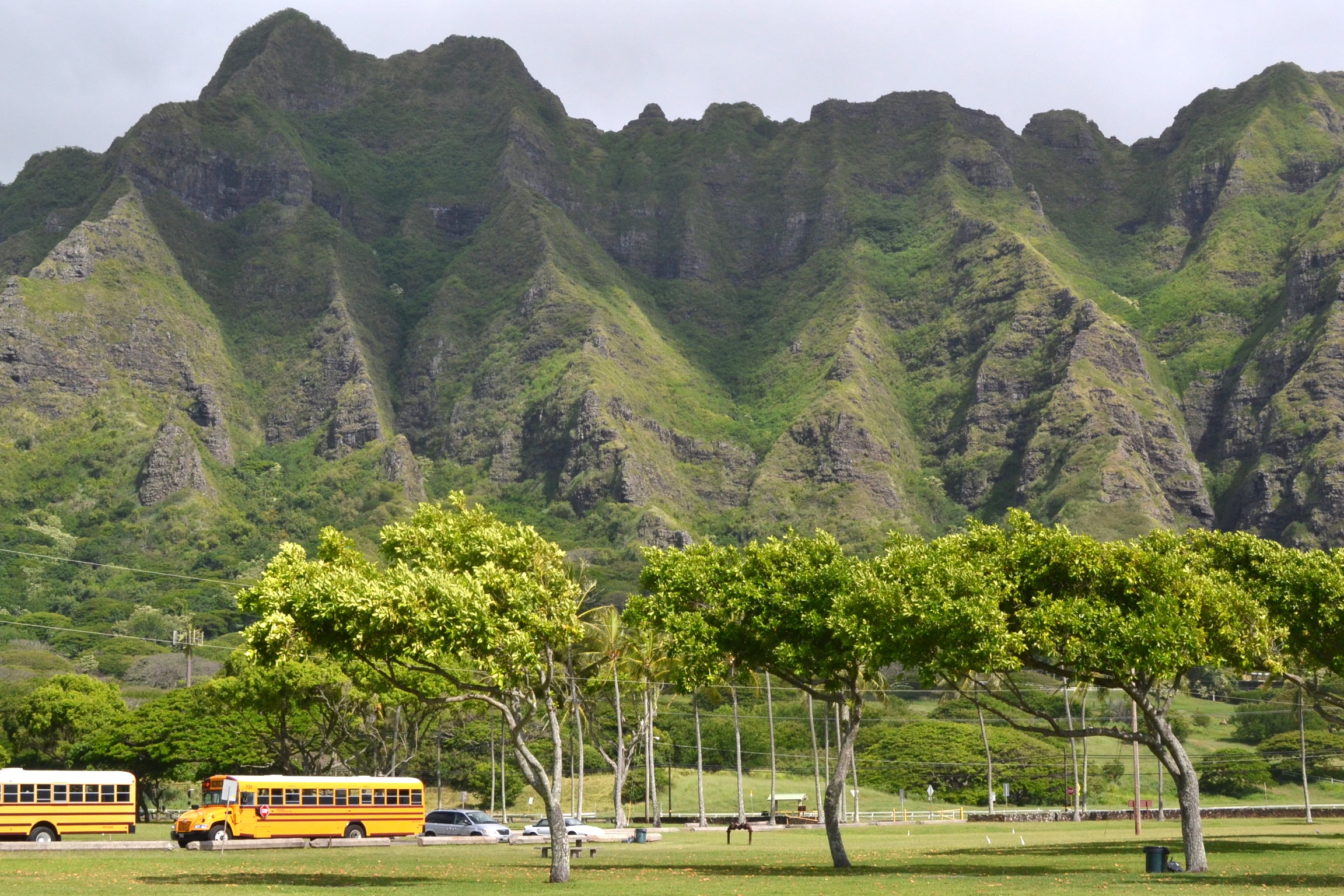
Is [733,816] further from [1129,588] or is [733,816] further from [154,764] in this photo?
[1129,588]

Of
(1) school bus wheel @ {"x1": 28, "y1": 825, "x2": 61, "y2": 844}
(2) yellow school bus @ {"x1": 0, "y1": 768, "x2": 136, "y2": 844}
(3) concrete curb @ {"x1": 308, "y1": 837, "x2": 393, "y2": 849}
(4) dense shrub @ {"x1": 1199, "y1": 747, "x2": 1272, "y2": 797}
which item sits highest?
(2) yellow school bus @ {"x1": 0, "y1": 768, "x2": 136, "y2": 844}

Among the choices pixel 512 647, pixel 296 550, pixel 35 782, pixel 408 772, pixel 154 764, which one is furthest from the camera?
pixel 408 772

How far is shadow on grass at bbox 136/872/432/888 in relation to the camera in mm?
45969

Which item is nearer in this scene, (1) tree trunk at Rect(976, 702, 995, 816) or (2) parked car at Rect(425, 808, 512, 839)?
(2) parked car at Rect(425, 808, 512, 839)

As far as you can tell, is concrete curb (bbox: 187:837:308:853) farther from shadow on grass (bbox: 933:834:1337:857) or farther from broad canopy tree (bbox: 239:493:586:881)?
shadow on grass (bbox: 933:834:1337:857)

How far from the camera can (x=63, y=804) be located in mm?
67250

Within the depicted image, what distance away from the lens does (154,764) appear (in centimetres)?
11206

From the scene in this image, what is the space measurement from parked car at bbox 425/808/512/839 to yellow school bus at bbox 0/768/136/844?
1886cm

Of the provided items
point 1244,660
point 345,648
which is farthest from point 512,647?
point 1244,660

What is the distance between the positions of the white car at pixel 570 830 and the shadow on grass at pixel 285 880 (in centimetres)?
1934

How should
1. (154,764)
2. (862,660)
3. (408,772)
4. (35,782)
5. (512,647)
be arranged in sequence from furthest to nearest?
1. (408,772)
2. (154,764)
3. (35,782)
4. (862,660)
5. (512,647)

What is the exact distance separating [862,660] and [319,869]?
2159 cm

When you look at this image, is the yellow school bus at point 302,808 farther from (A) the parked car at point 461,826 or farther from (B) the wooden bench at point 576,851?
(B) the wooden bench at point 576,851

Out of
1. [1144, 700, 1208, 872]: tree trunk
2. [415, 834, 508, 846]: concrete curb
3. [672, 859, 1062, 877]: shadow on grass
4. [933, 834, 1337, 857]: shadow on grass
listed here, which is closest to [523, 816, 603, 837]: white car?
[415, 834, 508, 846]: concrete curb
